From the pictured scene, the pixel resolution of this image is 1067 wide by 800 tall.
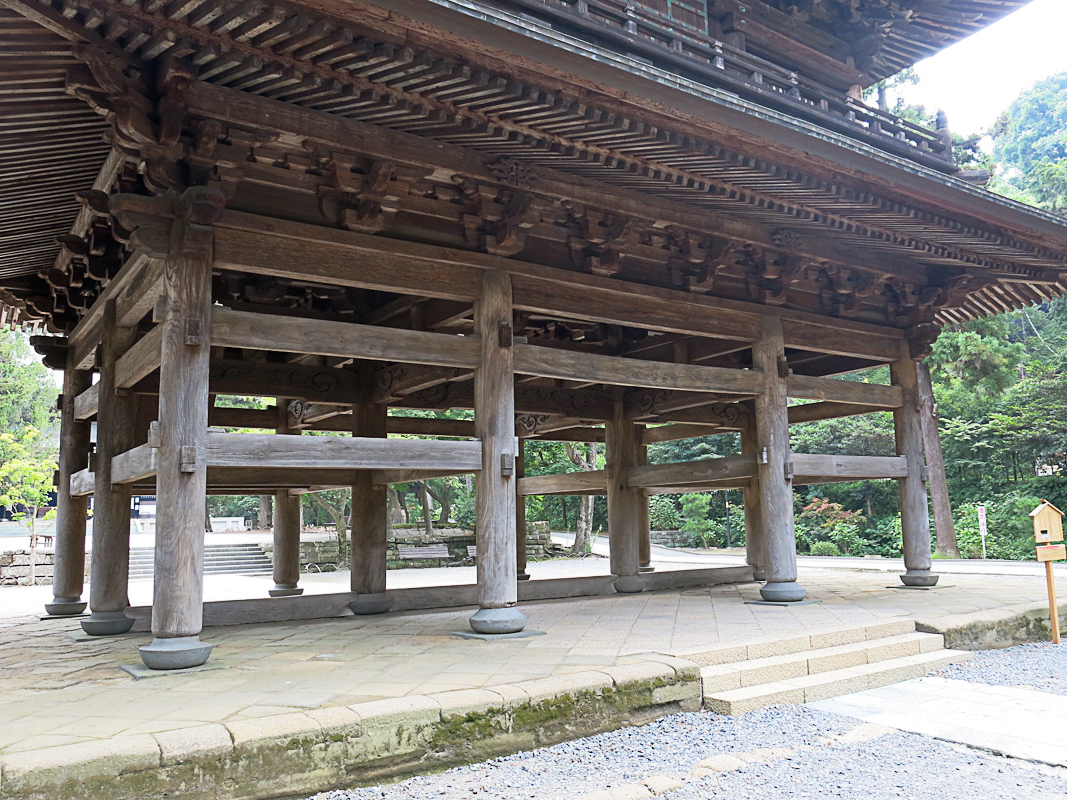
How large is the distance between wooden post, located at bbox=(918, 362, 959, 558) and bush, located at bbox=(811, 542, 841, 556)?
144 inches

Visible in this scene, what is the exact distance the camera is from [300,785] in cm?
358

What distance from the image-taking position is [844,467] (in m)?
8.80

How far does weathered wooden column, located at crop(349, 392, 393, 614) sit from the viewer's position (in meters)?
8.27

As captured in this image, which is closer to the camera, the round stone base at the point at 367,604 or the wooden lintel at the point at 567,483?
the round stone base at the point at 367,604

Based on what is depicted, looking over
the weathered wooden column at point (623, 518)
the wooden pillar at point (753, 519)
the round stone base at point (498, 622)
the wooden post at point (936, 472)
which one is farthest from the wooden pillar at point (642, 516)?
the wooden post at point (936, 472)

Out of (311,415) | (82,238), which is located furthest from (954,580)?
(82,238)

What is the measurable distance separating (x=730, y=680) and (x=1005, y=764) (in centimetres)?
161

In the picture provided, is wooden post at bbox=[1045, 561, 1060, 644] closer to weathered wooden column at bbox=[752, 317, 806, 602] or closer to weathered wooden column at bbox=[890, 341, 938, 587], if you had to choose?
weathered wooden column at bbox=[890, 341, 938, 587]

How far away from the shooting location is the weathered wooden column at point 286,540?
10430 mm

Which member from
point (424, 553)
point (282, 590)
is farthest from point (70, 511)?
point (424, 553)

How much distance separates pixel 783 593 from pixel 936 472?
14907 millimetres

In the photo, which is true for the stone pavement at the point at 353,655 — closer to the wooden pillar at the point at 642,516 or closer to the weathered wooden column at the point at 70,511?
the weathered wooden column at the point at 70,511

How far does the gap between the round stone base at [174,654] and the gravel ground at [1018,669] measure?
5644 mm

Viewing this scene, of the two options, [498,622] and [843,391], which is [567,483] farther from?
[498,622]
